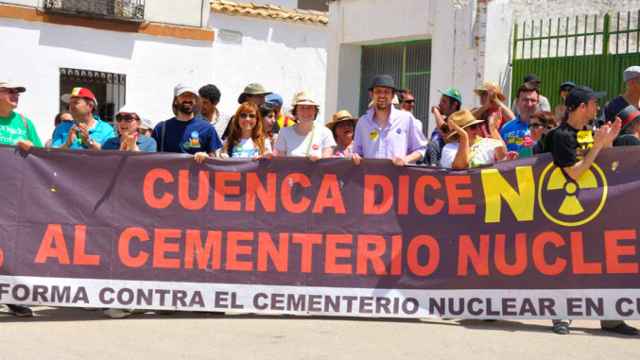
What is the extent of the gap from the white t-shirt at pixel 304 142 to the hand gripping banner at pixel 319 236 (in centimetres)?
45

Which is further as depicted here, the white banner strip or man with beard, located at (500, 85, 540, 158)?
man with beard, located at (500, 85, 540, 158)

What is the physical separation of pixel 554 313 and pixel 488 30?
24.5 ft

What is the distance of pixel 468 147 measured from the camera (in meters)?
9.12

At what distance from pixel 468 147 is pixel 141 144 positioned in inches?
109

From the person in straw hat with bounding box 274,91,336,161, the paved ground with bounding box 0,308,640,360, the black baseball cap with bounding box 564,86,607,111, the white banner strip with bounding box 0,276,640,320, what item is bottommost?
the paved ground with bounding box 0,308,640,360

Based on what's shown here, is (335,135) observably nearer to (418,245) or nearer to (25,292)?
(418,245)

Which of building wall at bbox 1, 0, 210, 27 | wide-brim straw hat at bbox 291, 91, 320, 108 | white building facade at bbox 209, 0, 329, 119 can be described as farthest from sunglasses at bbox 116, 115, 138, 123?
building wall at bbox 1, 0, 210, 27

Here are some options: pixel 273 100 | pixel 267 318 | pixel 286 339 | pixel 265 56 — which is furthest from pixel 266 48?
pixel 286 339

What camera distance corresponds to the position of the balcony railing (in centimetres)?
2589

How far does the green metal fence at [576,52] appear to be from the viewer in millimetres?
13812

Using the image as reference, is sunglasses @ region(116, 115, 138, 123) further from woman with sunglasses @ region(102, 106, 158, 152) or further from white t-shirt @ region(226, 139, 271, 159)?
white t-shirt @ region(226, 139, 271, 159)

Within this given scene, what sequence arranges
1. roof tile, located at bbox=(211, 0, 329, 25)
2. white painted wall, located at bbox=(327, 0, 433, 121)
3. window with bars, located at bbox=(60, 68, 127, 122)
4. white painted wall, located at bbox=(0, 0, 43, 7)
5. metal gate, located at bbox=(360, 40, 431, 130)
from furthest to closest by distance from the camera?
roof tile, located at bbox=(211, 0, 329, 25), window with bars, located at bbox=(60, 68, 127, 122), white painted wall, located at bbox=(0, 0, 43, 7), metal gate, located at bbox=(360, 40, 431, 130), white painted wall, located at bbox=(327, 0, 433, 121)

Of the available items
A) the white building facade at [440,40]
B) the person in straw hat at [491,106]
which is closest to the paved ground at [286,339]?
the person in straw hat at [491,106]

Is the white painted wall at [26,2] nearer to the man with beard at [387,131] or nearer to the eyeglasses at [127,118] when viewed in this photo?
the eyeglasses at [127,118]
